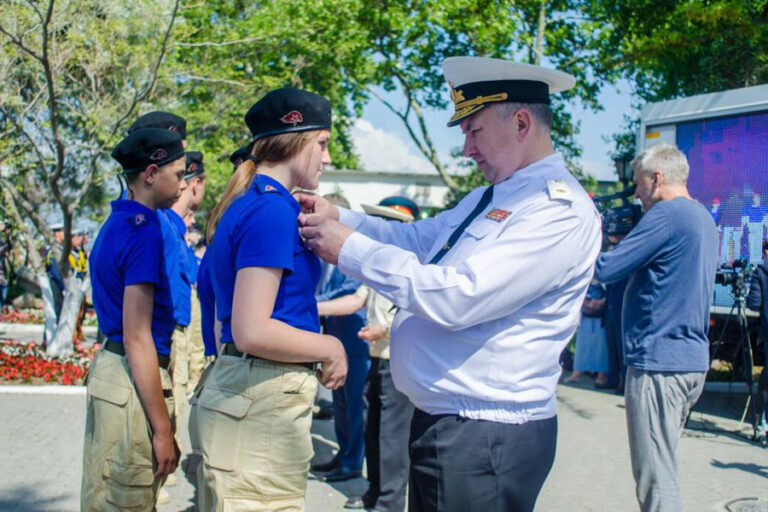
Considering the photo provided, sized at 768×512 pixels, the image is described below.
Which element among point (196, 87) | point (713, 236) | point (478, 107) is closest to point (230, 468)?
point (478, 107)

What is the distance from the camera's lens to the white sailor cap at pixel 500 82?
257 cm

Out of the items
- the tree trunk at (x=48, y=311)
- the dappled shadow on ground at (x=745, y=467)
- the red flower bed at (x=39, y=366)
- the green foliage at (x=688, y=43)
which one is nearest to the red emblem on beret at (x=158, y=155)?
the dappled shadow on ground at (x=745, y=467)

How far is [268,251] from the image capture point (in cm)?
242

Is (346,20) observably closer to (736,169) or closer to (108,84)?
(108,84)

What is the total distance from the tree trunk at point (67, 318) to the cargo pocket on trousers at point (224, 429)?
1007 centimetres

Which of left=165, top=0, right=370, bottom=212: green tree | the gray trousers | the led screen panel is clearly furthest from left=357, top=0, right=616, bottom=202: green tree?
the gray trousers

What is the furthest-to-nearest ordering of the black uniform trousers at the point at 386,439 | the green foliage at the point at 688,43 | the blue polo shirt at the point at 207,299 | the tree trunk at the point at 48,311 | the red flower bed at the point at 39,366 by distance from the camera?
the tree trunk at the point at 48,311 → the green foliage at the point at 688,43 → the red flower bed at the point at 39,366 → the black uniform trousers at the point at 386,439 → the blue polo shirt at the point at 207,299

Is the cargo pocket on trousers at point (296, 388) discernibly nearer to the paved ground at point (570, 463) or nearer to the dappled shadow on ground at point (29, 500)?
the paved ground at point (570, 463)

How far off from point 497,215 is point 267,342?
817mm

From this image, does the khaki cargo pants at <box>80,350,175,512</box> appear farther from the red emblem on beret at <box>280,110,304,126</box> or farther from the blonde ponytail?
the red emblem on beret at <box>280,110,304,126</box>

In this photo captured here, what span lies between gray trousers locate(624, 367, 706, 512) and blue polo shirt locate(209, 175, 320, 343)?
220cm

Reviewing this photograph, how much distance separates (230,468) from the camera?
8.18 ft

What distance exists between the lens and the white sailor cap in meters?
2.57

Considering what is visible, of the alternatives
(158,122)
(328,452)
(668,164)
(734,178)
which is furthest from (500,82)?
(734,178)
